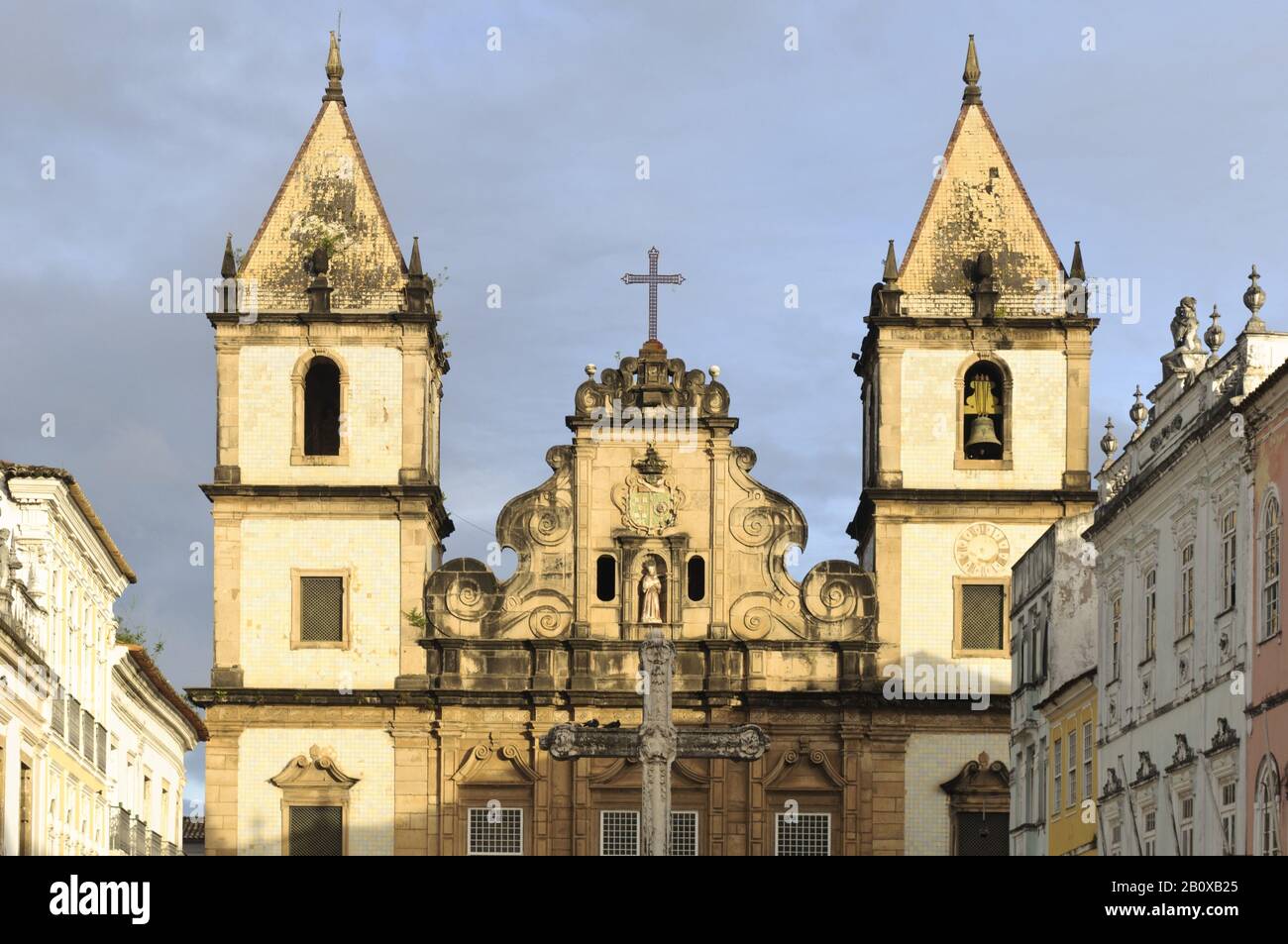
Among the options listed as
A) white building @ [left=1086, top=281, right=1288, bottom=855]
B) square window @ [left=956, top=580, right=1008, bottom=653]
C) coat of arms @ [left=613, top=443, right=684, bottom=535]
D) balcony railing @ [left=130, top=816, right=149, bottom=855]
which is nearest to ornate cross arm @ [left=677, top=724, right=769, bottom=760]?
white building @ [left=1086, top=281, right=1288, bottom=855]

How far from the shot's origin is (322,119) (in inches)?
2344

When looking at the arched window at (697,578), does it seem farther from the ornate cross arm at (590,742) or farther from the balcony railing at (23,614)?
the balcony railing at (23,614)

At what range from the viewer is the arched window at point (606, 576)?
5747 cm

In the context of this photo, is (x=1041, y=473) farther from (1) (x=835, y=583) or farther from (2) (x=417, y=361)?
(2) (x=417, y=361)

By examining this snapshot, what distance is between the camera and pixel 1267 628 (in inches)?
1261

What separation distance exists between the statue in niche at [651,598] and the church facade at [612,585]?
0.07 metres

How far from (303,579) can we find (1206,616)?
1008 inches

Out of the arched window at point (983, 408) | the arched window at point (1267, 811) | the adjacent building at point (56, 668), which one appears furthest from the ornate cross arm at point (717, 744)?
the arched window at point (983, 408)

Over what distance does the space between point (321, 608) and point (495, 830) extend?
5.33 metres

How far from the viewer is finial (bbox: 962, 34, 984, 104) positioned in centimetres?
5941

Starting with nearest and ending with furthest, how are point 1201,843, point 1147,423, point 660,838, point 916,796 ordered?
point 1201,843 < point 1147,423 < point 660,838 < point 916,796

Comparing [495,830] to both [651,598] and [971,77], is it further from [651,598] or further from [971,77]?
[971,77]

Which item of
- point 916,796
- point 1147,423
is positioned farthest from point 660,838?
point 916,796

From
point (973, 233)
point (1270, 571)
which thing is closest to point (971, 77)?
point (973, 233)
